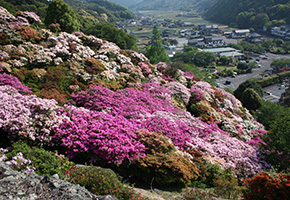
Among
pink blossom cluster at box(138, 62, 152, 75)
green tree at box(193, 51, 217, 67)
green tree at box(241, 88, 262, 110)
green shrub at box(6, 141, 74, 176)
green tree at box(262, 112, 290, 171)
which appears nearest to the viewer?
green shrub at box(6, 141, 74, 176)

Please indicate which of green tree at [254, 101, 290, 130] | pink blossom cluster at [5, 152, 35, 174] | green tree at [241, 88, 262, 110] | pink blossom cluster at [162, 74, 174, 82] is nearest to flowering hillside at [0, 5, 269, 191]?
pink blossom cluster at [162, 74, 174, 82]

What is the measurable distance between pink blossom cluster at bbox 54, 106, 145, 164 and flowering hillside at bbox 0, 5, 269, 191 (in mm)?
41

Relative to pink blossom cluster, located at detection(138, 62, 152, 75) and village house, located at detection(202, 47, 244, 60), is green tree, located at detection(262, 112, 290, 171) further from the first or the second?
village house, located at detection(202, 47, 244, 60)

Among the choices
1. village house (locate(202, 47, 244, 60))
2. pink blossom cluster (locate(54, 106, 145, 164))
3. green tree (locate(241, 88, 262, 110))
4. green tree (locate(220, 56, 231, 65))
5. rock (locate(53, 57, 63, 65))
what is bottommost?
green tree (locate(220, 56, 231, 65))

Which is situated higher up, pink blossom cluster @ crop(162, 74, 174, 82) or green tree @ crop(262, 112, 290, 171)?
pink blossom cluster @ crop(162, 74, 174, 82)

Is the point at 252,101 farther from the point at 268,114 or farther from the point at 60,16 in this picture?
the point at 60,16

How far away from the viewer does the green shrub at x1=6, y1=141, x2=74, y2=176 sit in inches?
263

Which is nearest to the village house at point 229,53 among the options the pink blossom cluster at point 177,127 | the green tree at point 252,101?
the green tree at point 252,101

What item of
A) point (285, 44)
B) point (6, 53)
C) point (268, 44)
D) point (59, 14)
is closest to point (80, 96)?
point (6, 53)

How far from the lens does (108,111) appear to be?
479 inches

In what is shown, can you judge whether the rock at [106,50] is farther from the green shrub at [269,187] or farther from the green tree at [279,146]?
the green shrub at [269,187]

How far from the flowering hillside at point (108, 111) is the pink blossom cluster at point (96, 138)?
0.04 meters

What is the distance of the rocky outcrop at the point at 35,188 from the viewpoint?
4.94 meters

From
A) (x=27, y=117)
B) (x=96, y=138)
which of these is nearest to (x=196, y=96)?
(x=96, y=138)
